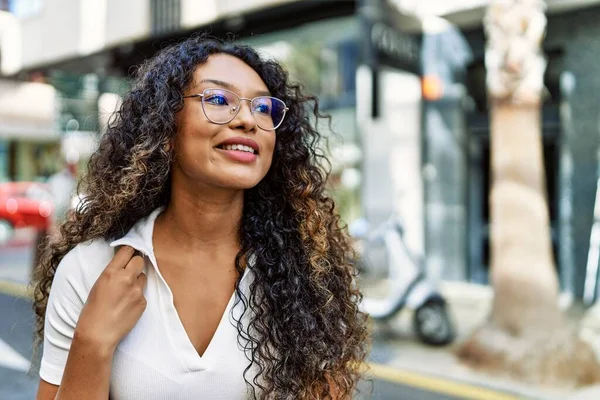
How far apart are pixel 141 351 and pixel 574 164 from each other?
6.34 meters

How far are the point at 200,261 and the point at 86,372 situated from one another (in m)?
0.39

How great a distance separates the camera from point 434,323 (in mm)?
5359

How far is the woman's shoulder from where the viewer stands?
1426mm

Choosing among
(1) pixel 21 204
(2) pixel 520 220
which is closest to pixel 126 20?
(2) pixel 520 220

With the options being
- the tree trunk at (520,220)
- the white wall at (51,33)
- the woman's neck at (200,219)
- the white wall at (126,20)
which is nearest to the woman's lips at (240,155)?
the woman's neck at (200,219)

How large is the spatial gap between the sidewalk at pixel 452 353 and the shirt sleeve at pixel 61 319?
7.81 ft

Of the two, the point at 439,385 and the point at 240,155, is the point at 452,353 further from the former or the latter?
the point at 240,155

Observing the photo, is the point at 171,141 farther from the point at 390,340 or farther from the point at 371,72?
the point at 390,340

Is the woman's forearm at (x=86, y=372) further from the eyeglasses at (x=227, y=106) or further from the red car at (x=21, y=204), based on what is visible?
the red car at (x=21, y=204)

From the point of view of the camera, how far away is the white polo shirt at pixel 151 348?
4.44 feet

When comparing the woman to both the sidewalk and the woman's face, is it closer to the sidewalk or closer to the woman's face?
the woman's face

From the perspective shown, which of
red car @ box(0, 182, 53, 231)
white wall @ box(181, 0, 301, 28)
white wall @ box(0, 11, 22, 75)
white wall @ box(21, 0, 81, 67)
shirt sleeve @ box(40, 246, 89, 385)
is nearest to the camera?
shirt sleeve @ box(40, 246, 89, 385)

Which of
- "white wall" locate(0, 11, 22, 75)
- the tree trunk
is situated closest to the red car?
"white wall" locate(0, 11, 22, 75)

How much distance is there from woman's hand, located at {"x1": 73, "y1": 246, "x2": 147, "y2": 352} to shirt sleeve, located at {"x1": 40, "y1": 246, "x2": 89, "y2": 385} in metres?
0.08
